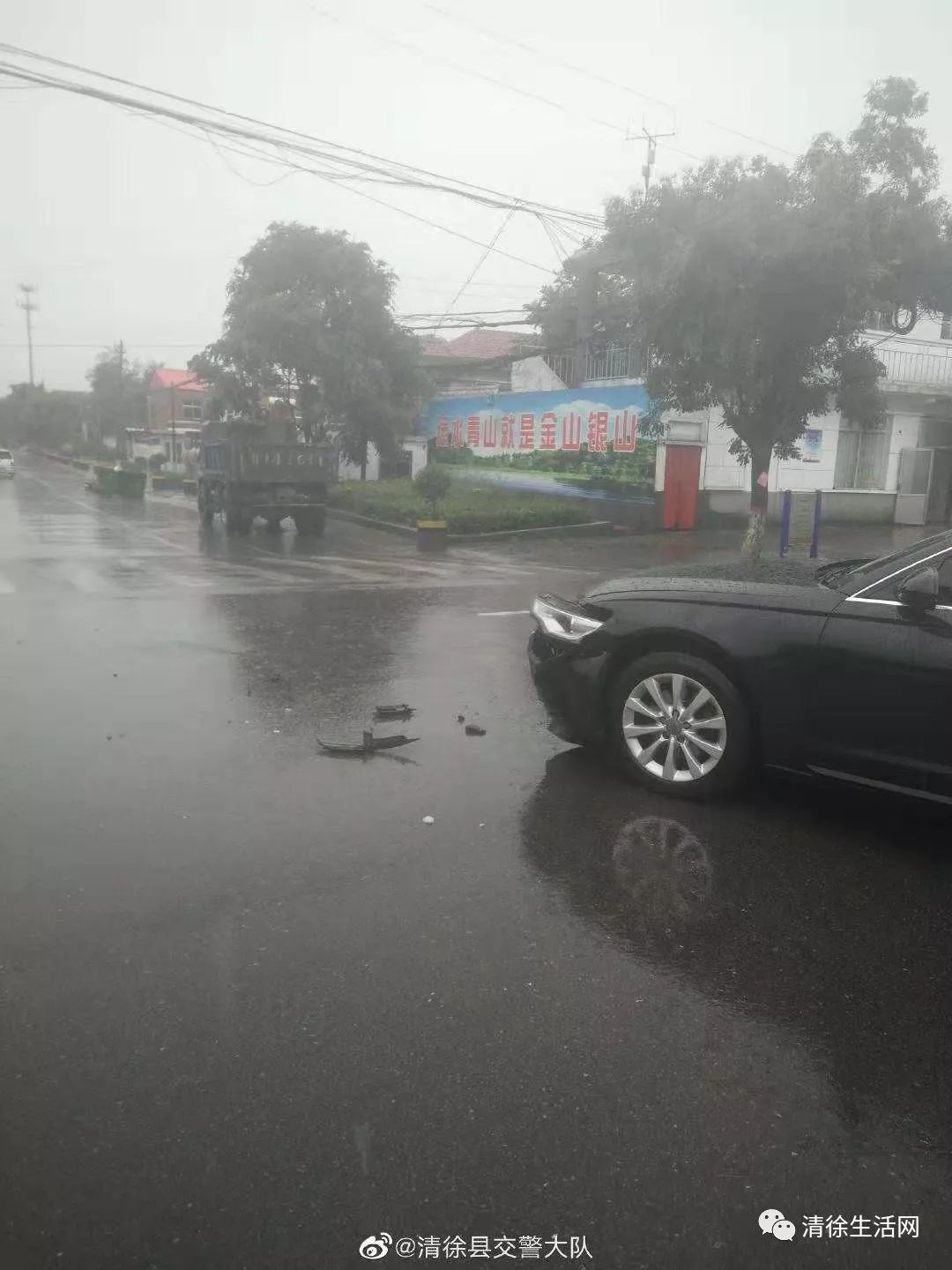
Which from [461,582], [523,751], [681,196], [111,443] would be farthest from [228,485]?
[111,443]

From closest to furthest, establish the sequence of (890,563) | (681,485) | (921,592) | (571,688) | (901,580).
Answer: (921,592), (901,580), (890,563), (571,688), (681,485)

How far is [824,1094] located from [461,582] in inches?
450

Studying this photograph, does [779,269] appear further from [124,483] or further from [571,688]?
[124,483]

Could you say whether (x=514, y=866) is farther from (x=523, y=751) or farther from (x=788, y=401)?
(x=788, y=401)

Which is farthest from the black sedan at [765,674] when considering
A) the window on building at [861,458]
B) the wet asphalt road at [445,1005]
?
the window on building at [861,458]

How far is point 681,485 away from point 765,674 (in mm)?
19107

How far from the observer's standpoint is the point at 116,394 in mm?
77750

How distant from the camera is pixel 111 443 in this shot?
90.6 metres

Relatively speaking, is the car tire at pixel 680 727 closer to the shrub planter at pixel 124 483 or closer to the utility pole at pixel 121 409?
the shrub planter at pixel 124 483

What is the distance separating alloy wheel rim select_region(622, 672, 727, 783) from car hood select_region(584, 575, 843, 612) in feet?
1.36

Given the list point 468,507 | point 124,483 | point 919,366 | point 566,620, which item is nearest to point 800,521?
point 919,366

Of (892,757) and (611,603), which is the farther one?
(611,603)

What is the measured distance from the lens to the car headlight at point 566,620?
17.4 feet

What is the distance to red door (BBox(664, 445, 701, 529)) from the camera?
22.9 meters
